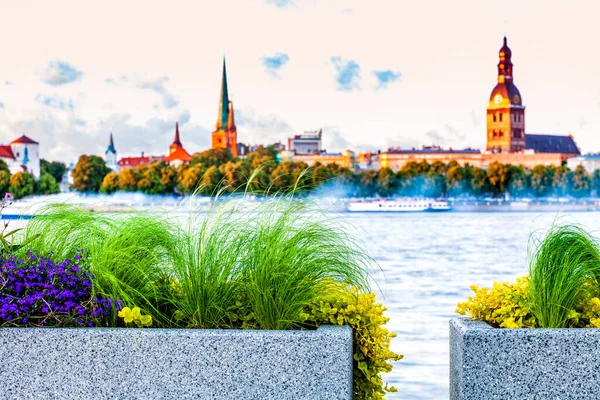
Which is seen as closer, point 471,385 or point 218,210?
point 471,385

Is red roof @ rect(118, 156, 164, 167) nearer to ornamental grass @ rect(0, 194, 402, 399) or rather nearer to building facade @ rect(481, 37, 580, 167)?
building facade @ rect(481, 37, 580, 167)

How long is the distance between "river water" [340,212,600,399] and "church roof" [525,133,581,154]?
5426 inches

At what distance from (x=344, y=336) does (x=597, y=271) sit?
131 centimetres

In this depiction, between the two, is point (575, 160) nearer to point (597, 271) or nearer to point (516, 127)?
point (516, 127)

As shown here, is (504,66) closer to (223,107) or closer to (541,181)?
(223,107)

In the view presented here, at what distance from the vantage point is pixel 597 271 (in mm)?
4242

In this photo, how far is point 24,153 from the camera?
468 feet

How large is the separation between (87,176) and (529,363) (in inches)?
4567

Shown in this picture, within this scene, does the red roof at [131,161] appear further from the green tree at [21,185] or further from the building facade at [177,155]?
the green tree at [21,185]

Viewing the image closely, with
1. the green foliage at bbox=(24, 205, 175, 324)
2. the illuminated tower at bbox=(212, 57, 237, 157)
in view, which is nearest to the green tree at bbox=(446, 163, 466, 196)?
the illuminated tower at bbox=(212, 57, 237, 157)

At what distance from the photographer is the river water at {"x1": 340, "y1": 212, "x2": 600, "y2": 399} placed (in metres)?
7.64

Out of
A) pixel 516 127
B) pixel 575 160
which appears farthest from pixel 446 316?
pixel 516 127

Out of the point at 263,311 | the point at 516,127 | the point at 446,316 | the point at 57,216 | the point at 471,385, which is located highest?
the point at 516,127

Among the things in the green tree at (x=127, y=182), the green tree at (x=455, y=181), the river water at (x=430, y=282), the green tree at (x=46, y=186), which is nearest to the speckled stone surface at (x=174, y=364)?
the river water at (x=430, y=282)
